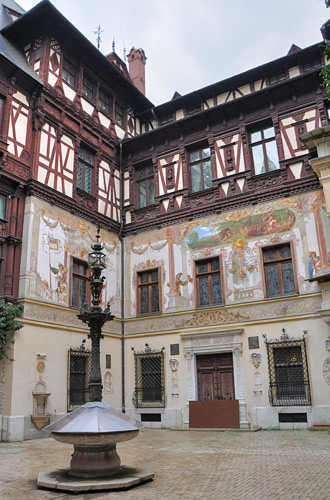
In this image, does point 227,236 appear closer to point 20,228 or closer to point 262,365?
point 262,365

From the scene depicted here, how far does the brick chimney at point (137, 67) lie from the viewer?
22.3 meters

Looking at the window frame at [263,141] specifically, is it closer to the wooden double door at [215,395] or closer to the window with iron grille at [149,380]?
the wooden double door at [215,395]

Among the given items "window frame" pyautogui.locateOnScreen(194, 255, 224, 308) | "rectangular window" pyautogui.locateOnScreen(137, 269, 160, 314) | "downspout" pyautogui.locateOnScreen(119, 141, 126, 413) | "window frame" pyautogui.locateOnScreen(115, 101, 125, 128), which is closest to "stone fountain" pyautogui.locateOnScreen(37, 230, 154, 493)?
"window frame" pyautogui.locateOnScreen(194, 255, 224, 308)

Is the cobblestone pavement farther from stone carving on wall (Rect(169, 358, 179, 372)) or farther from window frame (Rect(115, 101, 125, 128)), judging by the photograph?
window frame (Rect(115, 101, 125, 128))

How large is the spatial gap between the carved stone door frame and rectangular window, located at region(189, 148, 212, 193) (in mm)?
5481

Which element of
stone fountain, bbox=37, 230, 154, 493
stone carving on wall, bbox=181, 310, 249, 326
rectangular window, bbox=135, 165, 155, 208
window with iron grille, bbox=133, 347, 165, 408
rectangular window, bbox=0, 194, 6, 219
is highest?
rectangular window, bbox=135, 165, 155, 208

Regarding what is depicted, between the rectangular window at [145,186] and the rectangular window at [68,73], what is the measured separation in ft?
14.1

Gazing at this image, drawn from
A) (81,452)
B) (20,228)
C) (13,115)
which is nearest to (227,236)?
(20,228)

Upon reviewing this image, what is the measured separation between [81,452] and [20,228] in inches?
336

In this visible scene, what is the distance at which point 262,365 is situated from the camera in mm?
13695

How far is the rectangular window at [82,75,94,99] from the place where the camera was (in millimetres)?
17688

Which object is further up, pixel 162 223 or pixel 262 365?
pixel 162 223

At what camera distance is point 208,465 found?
7.49m

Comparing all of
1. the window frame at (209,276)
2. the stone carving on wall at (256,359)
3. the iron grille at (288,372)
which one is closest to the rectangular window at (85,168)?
the window frame at (209,276)
